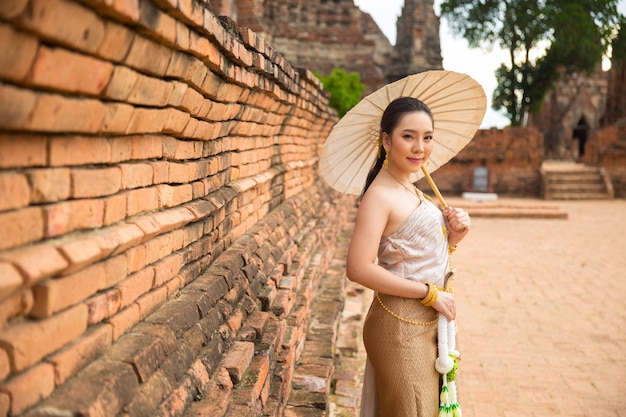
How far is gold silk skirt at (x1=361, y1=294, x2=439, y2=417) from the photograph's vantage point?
216 cm

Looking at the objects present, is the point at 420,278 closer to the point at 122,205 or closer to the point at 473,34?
the point at 122,205

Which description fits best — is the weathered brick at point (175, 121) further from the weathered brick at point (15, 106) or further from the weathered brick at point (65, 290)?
the weathered brick at point (15, 106)

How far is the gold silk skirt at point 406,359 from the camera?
2162 millimetres

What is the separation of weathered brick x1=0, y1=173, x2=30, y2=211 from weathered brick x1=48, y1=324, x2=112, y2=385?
31 centimetres

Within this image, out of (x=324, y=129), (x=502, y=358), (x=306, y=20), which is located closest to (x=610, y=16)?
(x=306, y=20)

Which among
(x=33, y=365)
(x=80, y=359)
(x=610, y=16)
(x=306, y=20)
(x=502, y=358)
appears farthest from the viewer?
(x=610, y=16)

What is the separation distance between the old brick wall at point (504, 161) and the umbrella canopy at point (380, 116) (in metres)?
16.5

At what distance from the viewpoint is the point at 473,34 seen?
25.6 metres

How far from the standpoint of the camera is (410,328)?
86.2 inches

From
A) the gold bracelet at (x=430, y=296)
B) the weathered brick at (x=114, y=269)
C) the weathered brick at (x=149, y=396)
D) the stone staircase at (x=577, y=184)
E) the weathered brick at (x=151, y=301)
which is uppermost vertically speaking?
the weathered brick at (x=114, y=269)

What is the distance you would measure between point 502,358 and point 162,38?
3.86 meters

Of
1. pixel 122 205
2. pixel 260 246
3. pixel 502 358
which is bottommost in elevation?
pixel 502 358

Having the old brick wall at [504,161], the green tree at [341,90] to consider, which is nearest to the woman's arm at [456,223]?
the green tree at [341,90]

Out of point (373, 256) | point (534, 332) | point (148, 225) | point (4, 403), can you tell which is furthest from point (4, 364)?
point (534, 332)
